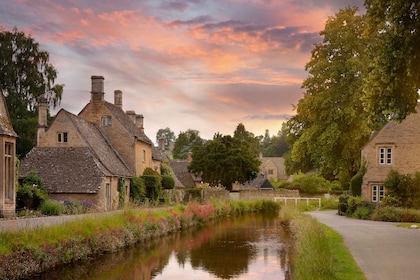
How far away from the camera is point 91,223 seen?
22000mm

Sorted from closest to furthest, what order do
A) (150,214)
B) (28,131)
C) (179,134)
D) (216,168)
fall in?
(150,214), (28,131), (216,168), (179,134)

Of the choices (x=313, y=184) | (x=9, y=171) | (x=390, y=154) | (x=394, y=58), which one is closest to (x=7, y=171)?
(x=9, y=171)

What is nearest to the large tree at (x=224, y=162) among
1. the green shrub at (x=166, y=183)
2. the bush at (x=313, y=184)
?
the bush at (x=313, y=184)

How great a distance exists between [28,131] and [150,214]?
24108 mm

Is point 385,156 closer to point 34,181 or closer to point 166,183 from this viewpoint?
point 166,183

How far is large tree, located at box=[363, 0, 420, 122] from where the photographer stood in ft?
60.3

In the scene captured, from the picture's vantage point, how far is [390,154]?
132 feet

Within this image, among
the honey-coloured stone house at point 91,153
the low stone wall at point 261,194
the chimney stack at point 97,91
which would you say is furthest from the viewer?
the low stone wall at point 261,194

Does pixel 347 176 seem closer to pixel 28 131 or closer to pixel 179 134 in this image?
pixel 28 131

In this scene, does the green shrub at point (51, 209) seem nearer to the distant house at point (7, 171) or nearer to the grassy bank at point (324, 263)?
the distant house at point (7, 171)

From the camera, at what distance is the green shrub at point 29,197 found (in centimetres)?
3133

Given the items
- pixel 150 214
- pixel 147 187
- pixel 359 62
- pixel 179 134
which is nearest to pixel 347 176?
pixel 359 62

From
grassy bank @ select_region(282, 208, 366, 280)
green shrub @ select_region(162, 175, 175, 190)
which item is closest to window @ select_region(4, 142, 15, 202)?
grassy bank @ select_region(282, 208, 366, 280)

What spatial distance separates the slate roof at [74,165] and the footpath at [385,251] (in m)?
18.0
